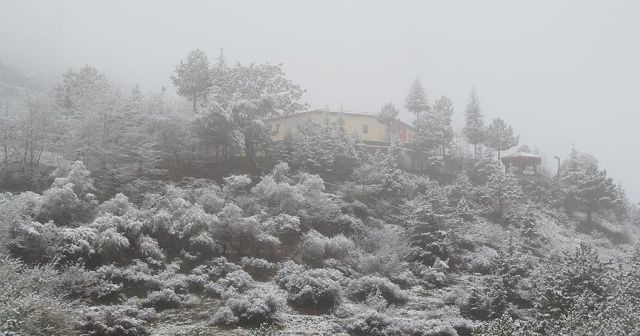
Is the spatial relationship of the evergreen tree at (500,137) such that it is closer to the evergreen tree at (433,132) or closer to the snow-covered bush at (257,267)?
the evergreen tree at (433,132)

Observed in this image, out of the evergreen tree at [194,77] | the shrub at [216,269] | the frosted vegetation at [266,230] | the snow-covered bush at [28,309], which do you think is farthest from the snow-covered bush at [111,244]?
the evergreen tree at [194,77]

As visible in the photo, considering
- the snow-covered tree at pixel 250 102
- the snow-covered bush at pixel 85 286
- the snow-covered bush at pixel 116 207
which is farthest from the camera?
the snow-covered tree at pixel 250 102

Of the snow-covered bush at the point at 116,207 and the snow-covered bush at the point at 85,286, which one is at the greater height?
the snow-covered bush at the point at 116,207

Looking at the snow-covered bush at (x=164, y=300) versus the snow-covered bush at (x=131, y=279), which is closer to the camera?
the snow-covered bush at (x=164, y=300)

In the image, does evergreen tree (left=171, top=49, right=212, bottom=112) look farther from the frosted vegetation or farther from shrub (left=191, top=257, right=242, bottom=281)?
shrub (left=191, top=257, right=242, bottom=281)

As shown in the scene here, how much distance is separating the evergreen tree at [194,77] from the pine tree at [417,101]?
24.2 metres

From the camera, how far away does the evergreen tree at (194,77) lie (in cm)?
4428

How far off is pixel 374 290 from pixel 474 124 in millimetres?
36791

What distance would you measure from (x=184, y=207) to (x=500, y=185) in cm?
2652

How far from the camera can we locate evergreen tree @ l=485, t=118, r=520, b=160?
52.3 m

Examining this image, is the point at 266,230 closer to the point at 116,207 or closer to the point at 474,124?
the point at 116,207

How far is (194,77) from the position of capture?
44.2 meters

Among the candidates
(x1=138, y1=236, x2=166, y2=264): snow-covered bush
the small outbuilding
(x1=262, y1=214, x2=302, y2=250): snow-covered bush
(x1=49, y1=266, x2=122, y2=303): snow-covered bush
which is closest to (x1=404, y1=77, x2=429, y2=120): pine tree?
the small outbuilding

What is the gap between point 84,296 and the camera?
690 inches
